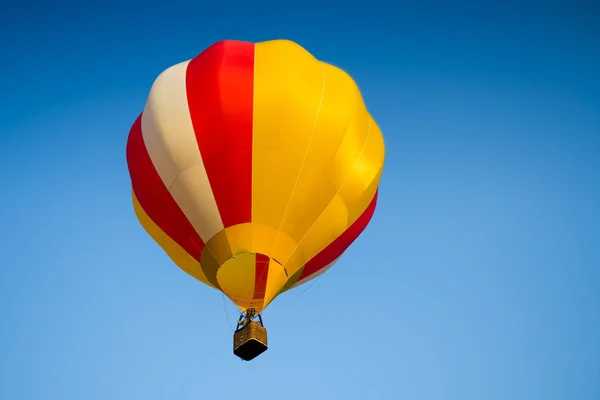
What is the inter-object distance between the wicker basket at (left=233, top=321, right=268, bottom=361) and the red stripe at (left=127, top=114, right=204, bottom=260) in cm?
131

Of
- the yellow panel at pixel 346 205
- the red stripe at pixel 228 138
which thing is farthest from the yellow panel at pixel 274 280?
the red stripe at pixel 228 138

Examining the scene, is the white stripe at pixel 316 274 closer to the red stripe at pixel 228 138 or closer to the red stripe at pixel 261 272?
the red stripe at pixel 261 272

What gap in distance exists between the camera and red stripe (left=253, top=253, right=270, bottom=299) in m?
8.62

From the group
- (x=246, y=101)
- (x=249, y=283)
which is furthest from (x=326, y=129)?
(x=249, y=283)

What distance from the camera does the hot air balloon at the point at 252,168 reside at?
8.75 m

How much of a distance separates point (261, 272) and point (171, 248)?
6.12ft

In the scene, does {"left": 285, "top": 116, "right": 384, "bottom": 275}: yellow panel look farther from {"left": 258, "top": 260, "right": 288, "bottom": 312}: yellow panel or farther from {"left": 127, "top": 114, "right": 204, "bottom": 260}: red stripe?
{"left": 127, "top": 114, "right": 204, "bottom": 260}: red stripe

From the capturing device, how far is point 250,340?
832cm

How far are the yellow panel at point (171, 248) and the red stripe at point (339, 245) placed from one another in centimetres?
148

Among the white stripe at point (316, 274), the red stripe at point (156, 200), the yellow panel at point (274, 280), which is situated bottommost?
the yellow panel at point (274, 280)

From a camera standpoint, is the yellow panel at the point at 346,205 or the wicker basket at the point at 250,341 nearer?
the wicker basket at the point at 250,341

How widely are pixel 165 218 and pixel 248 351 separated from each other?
226 centimetres

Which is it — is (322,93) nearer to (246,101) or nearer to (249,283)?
(246,101)

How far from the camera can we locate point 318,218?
29.9ft
